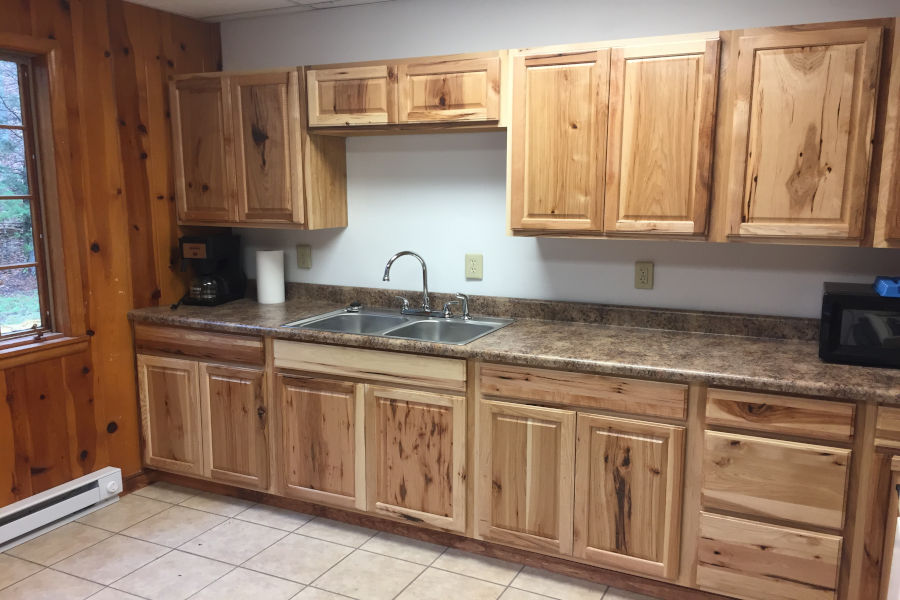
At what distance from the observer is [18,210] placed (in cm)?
275

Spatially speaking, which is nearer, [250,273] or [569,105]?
[569,105]

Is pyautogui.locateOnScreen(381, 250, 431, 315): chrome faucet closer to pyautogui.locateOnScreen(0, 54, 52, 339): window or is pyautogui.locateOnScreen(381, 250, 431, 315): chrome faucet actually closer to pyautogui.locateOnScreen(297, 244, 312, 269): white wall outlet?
pyautogui.locateOnScreen(297, 244, 312, 269): white wall outlet

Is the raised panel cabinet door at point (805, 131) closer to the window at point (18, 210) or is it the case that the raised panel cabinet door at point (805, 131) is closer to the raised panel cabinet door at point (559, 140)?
the raised panel cabinet door at point (559, 140)

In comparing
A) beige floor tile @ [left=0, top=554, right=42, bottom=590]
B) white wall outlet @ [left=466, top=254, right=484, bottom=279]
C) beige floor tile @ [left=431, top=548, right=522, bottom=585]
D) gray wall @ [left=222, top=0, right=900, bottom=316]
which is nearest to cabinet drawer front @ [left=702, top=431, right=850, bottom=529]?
gray wall @ [left=222, top=0, right=900, bottom=316]

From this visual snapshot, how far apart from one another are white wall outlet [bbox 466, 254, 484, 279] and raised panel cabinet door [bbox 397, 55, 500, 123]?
24.9 inches

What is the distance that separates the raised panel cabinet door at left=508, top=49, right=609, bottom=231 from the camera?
237 cm

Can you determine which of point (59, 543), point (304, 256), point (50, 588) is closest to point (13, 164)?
point (304, 256)

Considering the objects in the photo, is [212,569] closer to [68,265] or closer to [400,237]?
[68,265]

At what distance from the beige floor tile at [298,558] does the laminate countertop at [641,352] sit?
2.63 ft

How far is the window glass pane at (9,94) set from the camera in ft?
8.75

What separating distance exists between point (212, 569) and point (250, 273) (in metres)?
1.54

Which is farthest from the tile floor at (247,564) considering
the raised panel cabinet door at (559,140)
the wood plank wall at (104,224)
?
the raised panel cabinet door at (559,140)

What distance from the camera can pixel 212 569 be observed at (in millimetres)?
2510

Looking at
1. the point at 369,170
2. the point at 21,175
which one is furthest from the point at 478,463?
the point at 21,175
